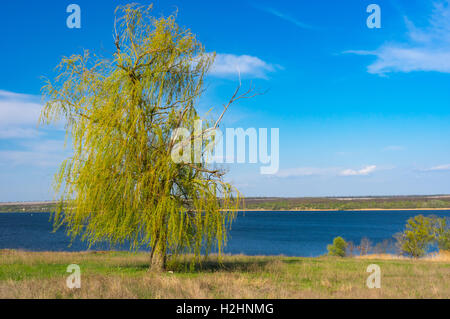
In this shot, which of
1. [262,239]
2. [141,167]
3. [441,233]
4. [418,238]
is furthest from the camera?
[262,239]

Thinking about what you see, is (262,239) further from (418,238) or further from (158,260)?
(158,260)

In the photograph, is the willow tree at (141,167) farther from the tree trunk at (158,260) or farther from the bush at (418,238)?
the bush at (418,238)

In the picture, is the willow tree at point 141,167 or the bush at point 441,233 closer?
the willow tree at point 141,167

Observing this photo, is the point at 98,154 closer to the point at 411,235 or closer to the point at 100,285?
the point at 100,285

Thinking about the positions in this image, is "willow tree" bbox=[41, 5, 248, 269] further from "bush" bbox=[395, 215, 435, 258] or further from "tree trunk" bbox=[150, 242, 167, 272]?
"bush" bbox=[395, 215, 435, 258]

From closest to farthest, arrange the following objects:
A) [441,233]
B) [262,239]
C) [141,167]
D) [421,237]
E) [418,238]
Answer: [141,167], [421,237], [418,238], [441,233], [262,239]

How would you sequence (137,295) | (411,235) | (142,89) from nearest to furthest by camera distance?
(137,295)
(142,89)
(411,235)

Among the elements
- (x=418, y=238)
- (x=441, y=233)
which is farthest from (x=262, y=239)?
(x=441, y=233)

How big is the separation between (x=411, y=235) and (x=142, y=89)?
4084cm

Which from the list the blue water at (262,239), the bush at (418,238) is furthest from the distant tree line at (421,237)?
the blue water at (262,239)

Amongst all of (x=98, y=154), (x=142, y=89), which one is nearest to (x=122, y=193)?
(x=98, y=154)

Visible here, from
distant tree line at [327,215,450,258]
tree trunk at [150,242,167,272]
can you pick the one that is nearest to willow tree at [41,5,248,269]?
tree trunk at [150,242,167,272]

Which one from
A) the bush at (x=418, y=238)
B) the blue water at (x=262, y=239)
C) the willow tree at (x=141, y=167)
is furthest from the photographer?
the blue water at (x=262, y=239)
